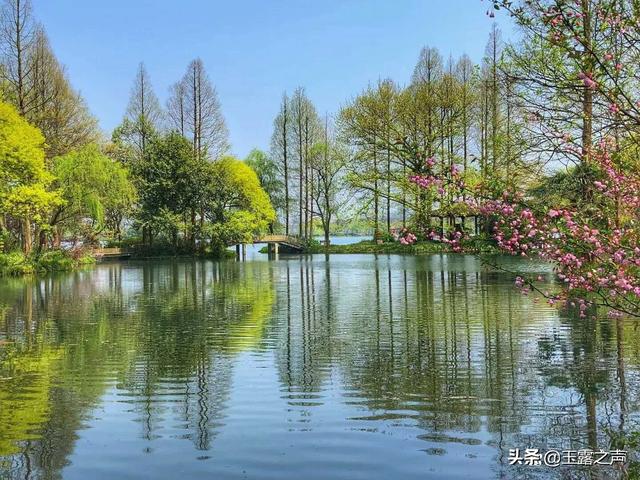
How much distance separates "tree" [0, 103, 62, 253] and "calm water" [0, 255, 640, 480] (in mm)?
15504

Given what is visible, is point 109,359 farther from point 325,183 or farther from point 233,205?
point 325,183

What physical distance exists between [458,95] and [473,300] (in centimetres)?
1922

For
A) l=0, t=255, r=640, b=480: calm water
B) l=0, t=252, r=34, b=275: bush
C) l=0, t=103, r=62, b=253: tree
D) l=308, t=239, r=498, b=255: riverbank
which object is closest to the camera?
l=0, t=255, r=640, b=480: calm water

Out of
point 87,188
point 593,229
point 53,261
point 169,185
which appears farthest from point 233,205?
point 593,229

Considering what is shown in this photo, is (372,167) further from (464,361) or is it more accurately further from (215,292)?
(464,361)

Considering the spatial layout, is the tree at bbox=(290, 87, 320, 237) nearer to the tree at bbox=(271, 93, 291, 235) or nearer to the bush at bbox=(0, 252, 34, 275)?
the tree at bbox=(271, 93, 291, 235)

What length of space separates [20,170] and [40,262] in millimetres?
5119

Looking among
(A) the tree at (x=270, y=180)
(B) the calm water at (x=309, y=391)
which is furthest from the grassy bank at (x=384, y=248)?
(B) the calm water at (x=309, y=391)

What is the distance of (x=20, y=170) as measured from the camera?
2756cm

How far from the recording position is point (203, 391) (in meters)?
6.86

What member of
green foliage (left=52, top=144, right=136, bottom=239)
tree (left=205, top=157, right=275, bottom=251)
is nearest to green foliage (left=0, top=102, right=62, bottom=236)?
green foliage (left=52, top=144, right=136, bottom=239)

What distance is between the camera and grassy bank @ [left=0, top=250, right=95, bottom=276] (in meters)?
27.9

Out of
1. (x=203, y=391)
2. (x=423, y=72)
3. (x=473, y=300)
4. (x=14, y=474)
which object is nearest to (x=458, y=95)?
(x=423, y=72)

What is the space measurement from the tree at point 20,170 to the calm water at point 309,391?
15.5 meters
